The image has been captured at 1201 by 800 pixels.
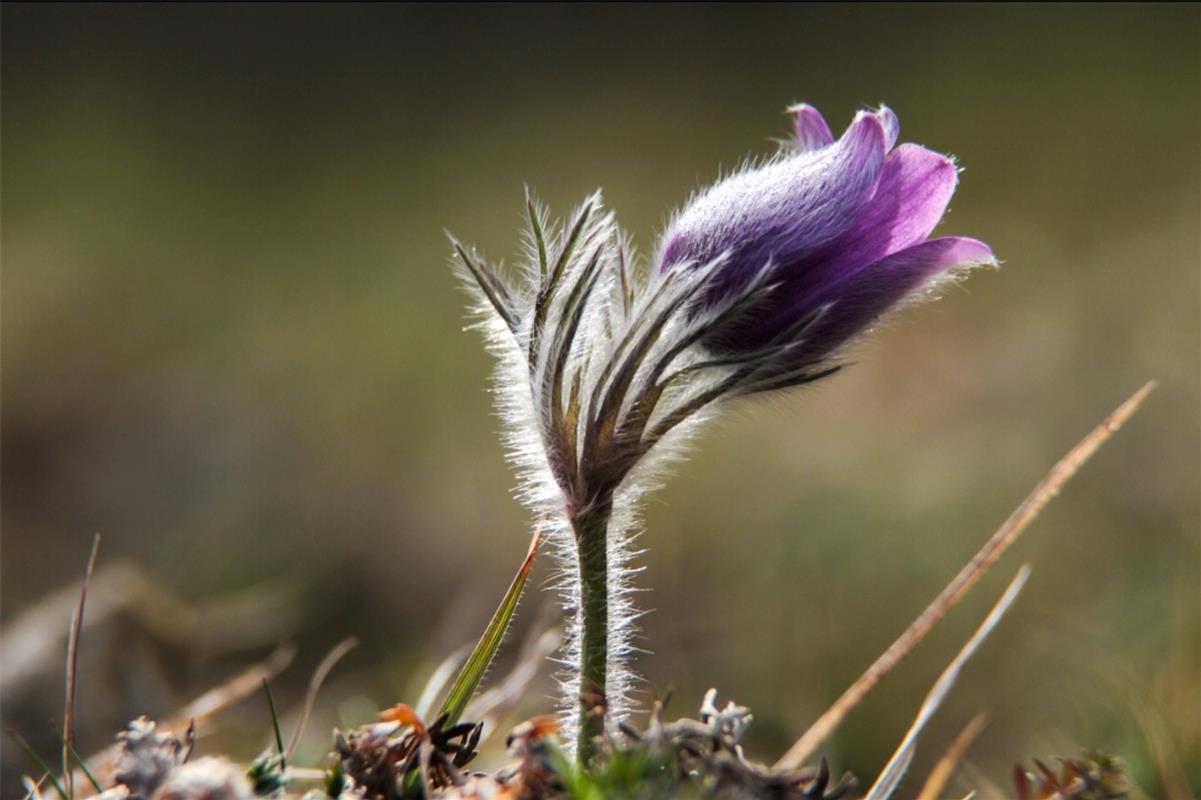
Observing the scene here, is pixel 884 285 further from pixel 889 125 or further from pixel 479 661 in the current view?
pixel 479 661

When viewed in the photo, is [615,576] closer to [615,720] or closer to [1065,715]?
[615,720]

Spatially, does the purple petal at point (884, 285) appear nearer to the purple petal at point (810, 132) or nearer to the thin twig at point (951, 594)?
the purple petal at point (810, 132)

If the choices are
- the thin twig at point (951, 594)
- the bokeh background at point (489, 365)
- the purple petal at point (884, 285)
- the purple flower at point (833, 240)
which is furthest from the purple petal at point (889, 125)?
the thin twig at point (951, 594)

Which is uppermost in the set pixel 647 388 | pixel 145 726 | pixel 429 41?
pixel 429 41

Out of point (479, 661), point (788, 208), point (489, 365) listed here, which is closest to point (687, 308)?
point (788, 208)

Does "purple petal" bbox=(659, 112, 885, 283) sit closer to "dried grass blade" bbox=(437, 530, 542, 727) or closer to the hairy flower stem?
the hairy flower stem

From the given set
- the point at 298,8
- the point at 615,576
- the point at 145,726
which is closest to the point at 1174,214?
the point at 615,576

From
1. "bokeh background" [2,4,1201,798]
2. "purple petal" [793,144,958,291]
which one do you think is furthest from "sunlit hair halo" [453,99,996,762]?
"bokeh background" [2,4,1201,798]
